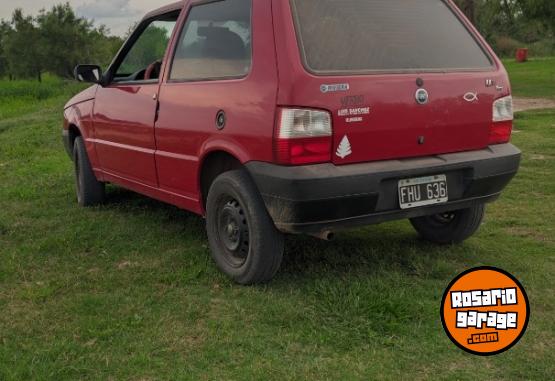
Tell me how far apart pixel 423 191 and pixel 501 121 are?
2.64 feet

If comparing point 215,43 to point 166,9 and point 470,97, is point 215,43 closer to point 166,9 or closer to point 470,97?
point 166,9

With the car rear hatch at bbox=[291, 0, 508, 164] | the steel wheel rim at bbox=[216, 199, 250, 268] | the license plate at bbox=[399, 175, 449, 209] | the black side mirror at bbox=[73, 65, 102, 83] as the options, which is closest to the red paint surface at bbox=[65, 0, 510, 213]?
the car rear hatch at bbox=[291, 0, 508, 164]

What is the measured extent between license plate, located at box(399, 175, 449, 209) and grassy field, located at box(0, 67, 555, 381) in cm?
51

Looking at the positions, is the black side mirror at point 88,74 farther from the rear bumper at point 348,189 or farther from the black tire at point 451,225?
the black tire at point 451,225

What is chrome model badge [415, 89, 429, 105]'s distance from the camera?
3848mm

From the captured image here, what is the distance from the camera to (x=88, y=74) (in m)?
5.76

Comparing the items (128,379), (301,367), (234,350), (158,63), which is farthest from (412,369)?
(158,63)

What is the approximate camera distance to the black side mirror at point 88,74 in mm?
5715

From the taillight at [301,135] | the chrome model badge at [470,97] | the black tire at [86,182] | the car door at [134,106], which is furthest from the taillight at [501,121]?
the black tire at [86,182]

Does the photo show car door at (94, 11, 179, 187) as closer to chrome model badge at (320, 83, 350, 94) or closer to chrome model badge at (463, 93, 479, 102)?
chrome model badge at (320, 83, 350, 94)

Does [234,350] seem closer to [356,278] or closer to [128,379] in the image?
[128,379]

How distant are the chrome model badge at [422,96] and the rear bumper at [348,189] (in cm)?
34

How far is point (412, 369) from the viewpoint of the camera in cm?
300

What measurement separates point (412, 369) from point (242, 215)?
58.6 inches
